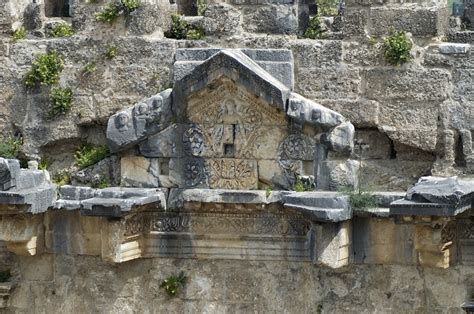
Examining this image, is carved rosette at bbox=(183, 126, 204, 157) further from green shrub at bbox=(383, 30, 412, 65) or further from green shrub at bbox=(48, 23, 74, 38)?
green shrub at bbox=(383, 30, 412, 65)

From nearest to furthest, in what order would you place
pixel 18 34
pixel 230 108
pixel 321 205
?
pixel 321 205 < pixel 230 108 < pixel 18 34

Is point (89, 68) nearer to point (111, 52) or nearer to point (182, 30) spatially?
point (111, 52)

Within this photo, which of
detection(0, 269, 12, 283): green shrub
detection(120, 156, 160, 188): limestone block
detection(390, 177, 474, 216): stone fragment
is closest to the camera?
detection(390, 177, 474, 216): stone fragment

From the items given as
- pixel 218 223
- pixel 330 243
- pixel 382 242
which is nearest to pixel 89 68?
pixel 218 223

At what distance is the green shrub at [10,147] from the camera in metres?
15.8

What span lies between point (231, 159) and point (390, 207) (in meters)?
1.79

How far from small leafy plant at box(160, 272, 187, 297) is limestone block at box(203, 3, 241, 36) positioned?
7.91ft

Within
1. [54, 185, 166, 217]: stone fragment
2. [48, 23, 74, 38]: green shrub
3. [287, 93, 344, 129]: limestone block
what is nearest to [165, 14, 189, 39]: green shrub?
[48, 23, 74, 38]: green shrub

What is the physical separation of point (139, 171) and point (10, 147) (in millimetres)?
1388

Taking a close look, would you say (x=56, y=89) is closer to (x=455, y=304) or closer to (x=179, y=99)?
(x=179, y=99)

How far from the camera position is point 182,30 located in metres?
15.7

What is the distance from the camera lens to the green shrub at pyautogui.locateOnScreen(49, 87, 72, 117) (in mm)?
15773

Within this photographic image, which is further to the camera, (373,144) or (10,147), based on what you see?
(10,147)

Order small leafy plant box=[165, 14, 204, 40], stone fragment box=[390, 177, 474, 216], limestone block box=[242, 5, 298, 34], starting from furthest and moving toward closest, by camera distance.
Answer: small leafy plant box=[165, 14, 204, 40] → limestone block box=[242, 5, 298, 34] → stone fragment box=[390, 177, 474, 216]
